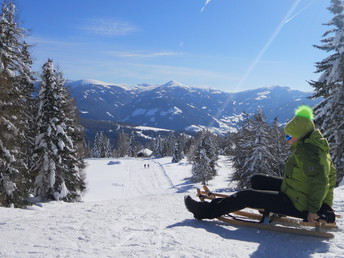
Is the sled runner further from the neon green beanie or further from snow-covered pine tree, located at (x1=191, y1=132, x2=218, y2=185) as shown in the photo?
snow-covered pine tree, located at (x1=191, y1=132, x2=218, y2=185)

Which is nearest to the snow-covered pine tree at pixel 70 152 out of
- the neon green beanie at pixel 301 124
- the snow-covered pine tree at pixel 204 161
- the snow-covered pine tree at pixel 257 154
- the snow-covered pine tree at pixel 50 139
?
the snow-covered pine tree at pixel 50 139

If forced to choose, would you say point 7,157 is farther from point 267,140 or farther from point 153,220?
point 267,140

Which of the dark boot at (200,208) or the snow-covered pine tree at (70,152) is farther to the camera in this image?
the snow-covered pine tree at (70,152)

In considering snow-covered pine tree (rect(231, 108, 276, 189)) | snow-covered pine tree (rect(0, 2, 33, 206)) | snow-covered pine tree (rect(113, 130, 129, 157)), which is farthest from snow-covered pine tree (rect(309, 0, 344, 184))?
snow-covered pine tree (rect(113, 130, 129, 157))

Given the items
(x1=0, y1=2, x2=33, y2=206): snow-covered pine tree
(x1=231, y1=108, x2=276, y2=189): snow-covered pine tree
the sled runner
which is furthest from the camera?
(x1=231, y1=108, x2=276, y2=189): snow-covered pine tree

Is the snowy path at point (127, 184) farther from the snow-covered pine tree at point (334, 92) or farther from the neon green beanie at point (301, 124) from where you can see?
the neon green beanie at point (301, 124)

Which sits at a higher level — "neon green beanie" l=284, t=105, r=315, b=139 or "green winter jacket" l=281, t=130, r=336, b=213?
"neon green beanie" l=284, t=105, r=315, b=139

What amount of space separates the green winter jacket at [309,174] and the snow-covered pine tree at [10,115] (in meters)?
14.2

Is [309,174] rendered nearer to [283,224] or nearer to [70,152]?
[283,224]

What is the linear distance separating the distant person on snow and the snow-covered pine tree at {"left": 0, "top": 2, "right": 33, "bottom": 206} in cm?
1348

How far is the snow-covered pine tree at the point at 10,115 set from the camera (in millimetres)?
14953

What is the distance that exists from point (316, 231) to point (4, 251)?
165 inches

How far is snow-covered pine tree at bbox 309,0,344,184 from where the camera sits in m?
16.0

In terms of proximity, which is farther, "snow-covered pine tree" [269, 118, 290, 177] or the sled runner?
"snow-covered pine tree" [269, 118, 290, 177]
